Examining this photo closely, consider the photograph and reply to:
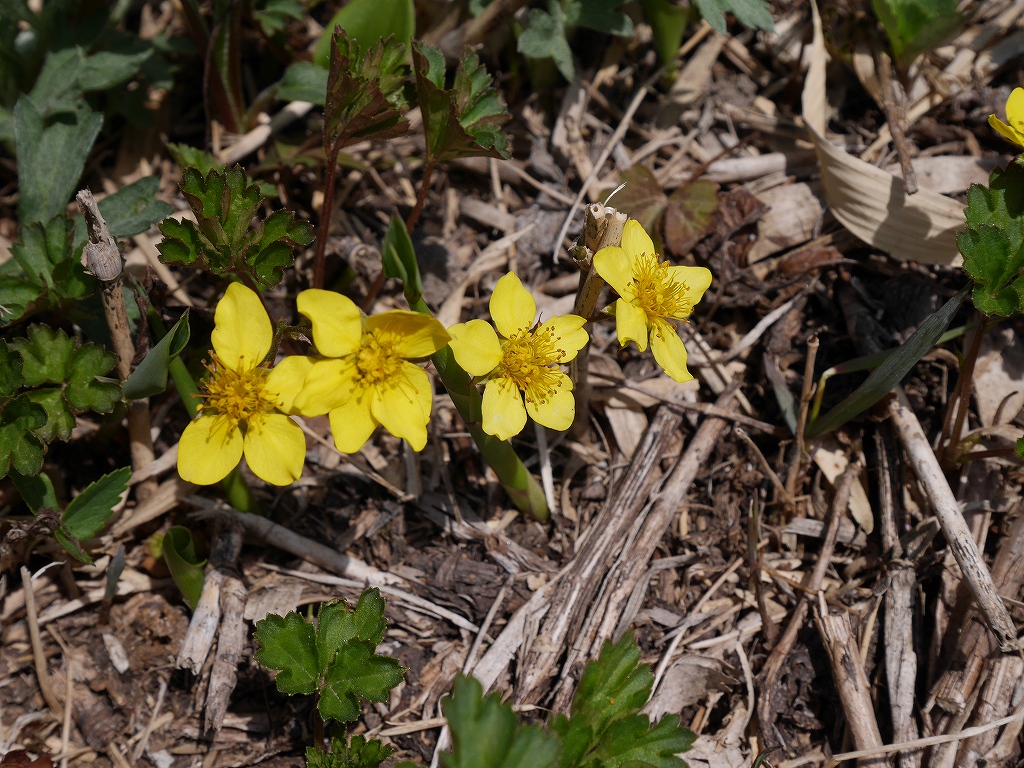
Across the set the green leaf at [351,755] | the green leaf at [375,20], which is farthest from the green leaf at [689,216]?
Answer: the green leaf at [351,755]

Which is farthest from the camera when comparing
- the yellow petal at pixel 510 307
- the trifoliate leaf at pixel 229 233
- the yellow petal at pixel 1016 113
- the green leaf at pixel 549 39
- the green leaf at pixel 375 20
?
the green leaf at pixel 549 39

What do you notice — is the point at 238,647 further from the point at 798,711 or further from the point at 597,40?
the point at 597,40

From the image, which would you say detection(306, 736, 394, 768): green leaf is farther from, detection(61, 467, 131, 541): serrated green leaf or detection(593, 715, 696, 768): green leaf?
detection(61, 467, 131, 541): serrated green leaf

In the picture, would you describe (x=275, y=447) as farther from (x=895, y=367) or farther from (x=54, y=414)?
(x=895, y=367)

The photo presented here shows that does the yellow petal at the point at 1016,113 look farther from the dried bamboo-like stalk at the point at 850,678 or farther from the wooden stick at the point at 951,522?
the dried bamboo-like stalk at the point at 850,678

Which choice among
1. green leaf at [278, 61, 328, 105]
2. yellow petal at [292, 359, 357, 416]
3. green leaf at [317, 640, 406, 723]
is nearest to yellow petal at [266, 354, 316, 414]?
yellow petal at [292, 359, 357, 416]

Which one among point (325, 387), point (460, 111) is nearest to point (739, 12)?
point (460, 111)

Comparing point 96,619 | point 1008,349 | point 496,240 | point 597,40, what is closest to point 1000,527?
point 1008,349
